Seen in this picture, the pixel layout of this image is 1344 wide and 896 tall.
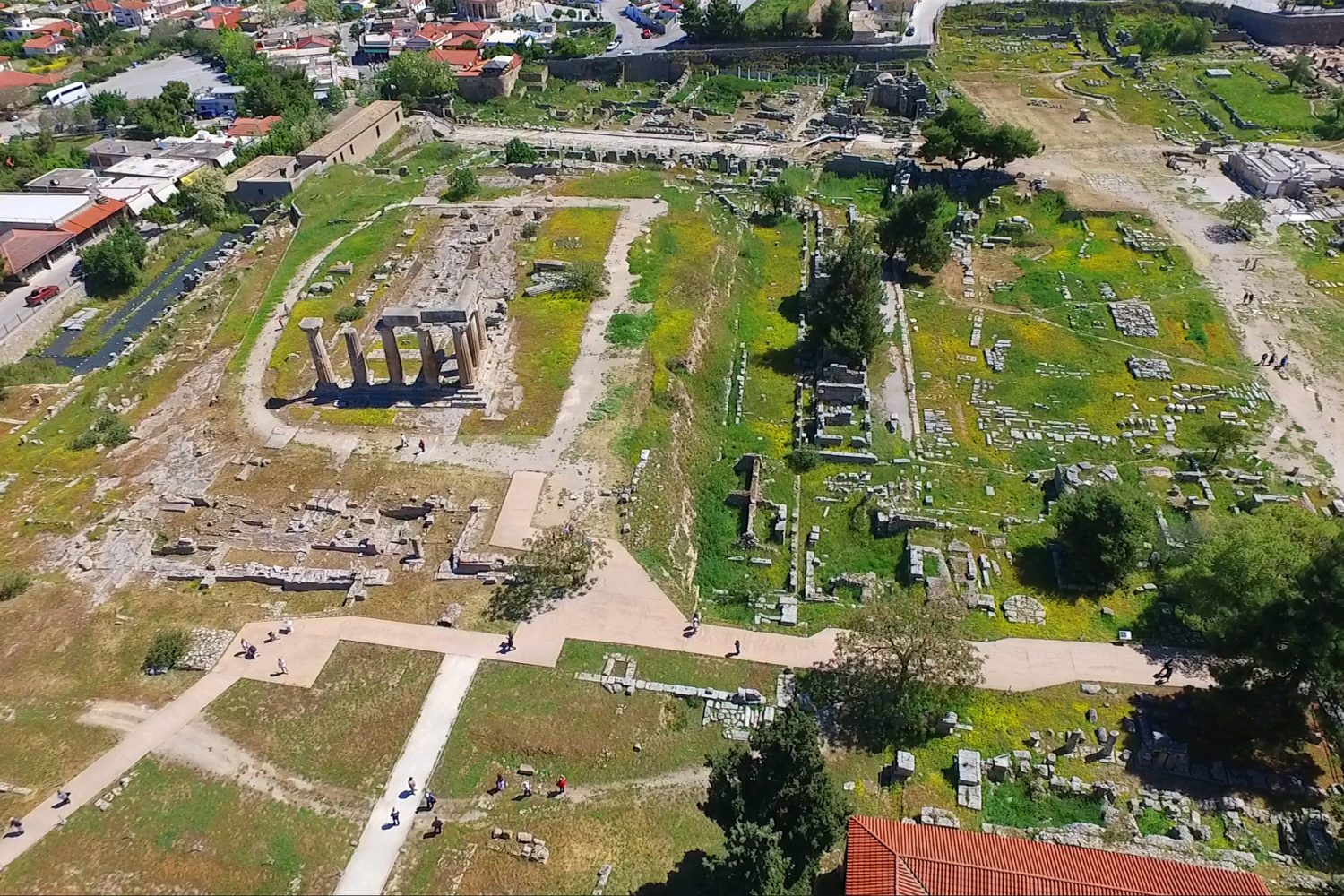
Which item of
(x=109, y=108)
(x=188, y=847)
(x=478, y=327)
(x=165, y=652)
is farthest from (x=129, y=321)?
(x=188, y=847)

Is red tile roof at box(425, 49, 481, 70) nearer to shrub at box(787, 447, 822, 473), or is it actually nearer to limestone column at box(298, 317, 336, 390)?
limestone column at box(298, 317, 336, 390)

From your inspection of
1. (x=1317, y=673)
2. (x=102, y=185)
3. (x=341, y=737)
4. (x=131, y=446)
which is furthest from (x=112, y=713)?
(x=102, y=185)

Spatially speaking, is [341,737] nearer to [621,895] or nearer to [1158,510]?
[621,895]

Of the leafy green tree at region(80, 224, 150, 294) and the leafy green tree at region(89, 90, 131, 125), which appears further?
the leafy green tree at region(89, 90, 131, 125)

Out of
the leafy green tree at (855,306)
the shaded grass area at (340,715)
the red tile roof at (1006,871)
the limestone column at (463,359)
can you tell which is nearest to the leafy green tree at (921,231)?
the leafy green tree at (855,306)

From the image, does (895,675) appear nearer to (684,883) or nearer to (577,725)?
(684,883)

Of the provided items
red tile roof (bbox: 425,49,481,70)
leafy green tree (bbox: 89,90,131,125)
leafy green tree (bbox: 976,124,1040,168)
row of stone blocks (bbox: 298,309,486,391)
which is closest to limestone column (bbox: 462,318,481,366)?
row of stone blocks (bbox: 298,309,486,391)
